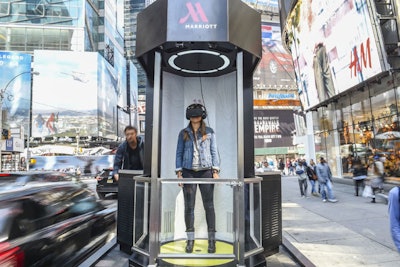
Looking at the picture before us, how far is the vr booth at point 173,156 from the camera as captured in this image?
3.42m

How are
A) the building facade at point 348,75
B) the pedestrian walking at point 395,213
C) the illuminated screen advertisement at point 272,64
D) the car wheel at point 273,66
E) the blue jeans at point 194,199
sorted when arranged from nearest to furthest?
the pedestrian walking at point 395,213
the blue jeans at point 194,199
the building facade at point 348,75
the illuminated screen advertisement at point 272,64
the car wheel at point 273,66

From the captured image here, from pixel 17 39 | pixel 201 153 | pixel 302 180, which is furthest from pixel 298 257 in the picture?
pixel 17 39

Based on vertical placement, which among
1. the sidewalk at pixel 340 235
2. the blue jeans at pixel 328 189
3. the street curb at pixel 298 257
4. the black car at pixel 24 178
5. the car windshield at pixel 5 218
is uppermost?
the black car at pixel 24 178

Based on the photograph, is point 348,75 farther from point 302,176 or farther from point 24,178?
point 24,178

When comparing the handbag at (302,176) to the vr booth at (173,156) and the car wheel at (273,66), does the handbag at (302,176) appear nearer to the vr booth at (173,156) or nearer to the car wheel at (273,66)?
the vr booth at (173,156)

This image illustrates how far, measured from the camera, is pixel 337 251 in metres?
4.42

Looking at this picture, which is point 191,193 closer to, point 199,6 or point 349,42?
point 199,6

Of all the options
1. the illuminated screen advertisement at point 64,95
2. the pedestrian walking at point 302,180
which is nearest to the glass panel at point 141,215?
the pedestrian walking at point 302,180

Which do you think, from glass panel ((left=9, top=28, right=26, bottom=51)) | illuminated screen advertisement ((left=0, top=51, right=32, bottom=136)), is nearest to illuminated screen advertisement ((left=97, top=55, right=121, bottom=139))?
illuminated screen advertisement ((left=0, top=51, right=32, bottom=136))

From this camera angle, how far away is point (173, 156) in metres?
4.61

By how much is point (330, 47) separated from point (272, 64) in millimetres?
35576

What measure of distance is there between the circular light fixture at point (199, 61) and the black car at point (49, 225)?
8.48 ft

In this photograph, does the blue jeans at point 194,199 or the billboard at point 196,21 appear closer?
the billboard at point 196,21

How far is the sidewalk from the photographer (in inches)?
159
